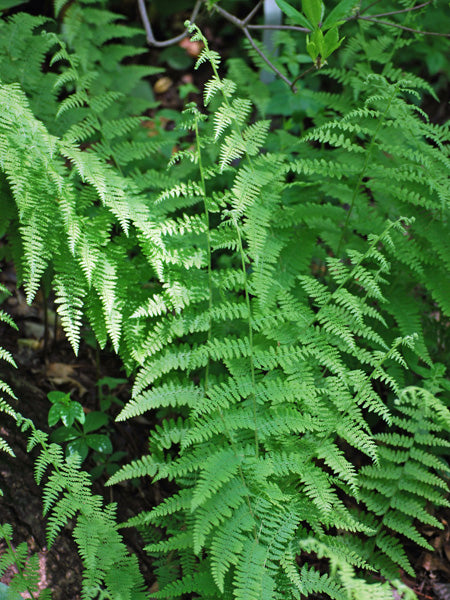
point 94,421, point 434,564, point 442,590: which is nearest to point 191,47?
point 94,421

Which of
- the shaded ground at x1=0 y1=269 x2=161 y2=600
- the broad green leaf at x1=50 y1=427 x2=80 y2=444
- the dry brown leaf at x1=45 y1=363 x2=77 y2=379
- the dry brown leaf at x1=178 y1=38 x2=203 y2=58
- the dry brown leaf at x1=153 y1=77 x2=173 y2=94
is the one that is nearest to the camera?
the shaded ground at x1=0 y1=269 x2=161 y2=600

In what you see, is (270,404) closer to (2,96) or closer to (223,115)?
(223,115)

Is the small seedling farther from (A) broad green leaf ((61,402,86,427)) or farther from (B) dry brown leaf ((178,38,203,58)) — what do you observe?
(B) dry brown leaf ((178,38,203,58))

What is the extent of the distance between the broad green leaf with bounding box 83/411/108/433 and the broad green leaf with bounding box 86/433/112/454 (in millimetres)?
42

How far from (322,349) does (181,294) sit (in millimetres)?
644

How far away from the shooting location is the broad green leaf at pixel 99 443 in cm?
240

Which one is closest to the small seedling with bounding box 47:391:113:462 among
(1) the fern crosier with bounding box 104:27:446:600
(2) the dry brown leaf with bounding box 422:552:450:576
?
(1) the fern crosier with bounding box 104:27:446:600

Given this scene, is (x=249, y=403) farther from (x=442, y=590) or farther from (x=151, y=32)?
(x=151, y=32)

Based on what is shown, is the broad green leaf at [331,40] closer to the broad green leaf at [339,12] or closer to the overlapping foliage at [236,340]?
the broad green leaf at [339,12]

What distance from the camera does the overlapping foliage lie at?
74.2 inches

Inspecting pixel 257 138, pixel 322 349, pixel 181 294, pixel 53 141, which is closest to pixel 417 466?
pixel 322 349

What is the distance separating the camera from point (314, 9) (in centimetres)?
210

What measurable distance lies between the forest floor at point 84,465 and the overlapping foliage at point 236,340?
0.44 ft

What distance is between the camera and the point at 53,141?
2117 mm
